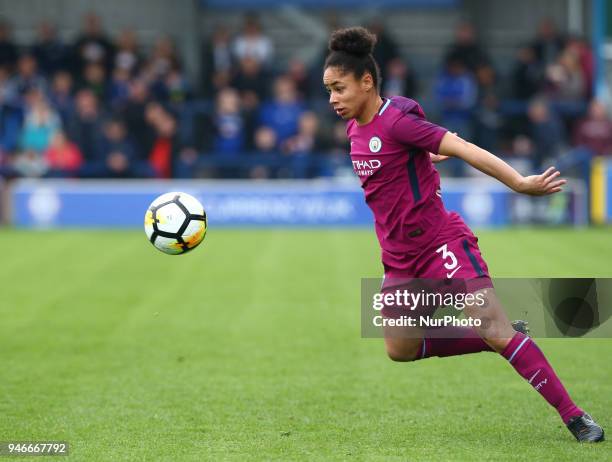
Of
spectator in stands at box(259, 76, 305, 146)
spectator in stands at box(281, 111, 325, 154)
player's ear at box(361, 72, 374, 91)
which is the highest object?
player's ear at box(361, 72, 374, 91)

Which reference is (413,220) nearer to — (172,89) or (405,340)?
(405,340)

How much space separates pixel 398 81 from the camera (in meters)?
20.2

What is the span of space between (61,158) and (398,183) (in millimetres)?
14050

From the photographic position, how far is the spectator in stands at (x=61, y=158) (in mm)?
18812

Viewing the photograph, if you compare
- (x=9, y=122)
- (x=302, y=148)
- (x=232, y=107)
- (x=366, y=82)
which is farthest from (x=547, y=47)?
(x=366, y=82)

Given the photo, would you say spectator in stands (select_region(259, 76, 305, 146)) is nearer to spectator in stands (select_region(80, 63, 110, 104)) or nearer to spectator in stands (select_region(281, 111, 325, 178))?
spectator in stands (select_region(281, 111, 325, 178))

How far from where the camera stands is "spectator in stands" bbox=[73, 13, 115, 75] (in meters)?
20.9

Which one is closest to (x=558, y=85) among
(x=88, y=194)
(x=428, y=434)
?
(x=88, y=194)

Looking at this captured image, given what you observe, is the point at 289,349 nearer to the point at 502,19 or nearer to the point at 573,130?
the point at 573,130

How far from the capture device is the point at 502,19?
24.3m

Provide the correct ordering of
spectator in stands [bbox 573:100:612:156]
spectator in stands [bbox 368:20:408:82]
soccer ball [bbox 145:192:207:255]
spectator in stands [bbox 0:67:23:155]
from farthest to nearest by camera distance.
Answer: spectator in stands [bbox 368:20:408:82] → spectator in stands [bbox 0:67:23:155] → spectator in stands [bbox 573:100:612:156] → soccer ball [bbox 145:192:207:255]

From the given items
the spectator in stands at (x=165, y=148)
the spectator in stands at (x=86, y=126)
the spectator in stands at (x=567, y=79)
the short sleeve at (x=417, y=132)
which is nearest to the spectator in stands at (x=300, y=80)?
the spectator in stands at (x=165, y=148)

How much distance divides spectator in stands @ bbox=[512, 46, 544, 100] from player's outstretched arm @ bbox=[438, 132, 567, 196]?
16465 mm

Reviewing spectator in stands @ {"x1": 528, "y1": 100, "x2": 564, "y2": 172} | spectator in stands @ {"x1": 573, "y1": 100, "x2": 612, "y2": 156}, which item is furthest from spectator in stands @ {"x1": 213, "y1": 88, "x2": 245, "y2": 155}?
spectator in stands @ {"x1": 573, "y1": 100, "x2": 612, "y2": 156}
